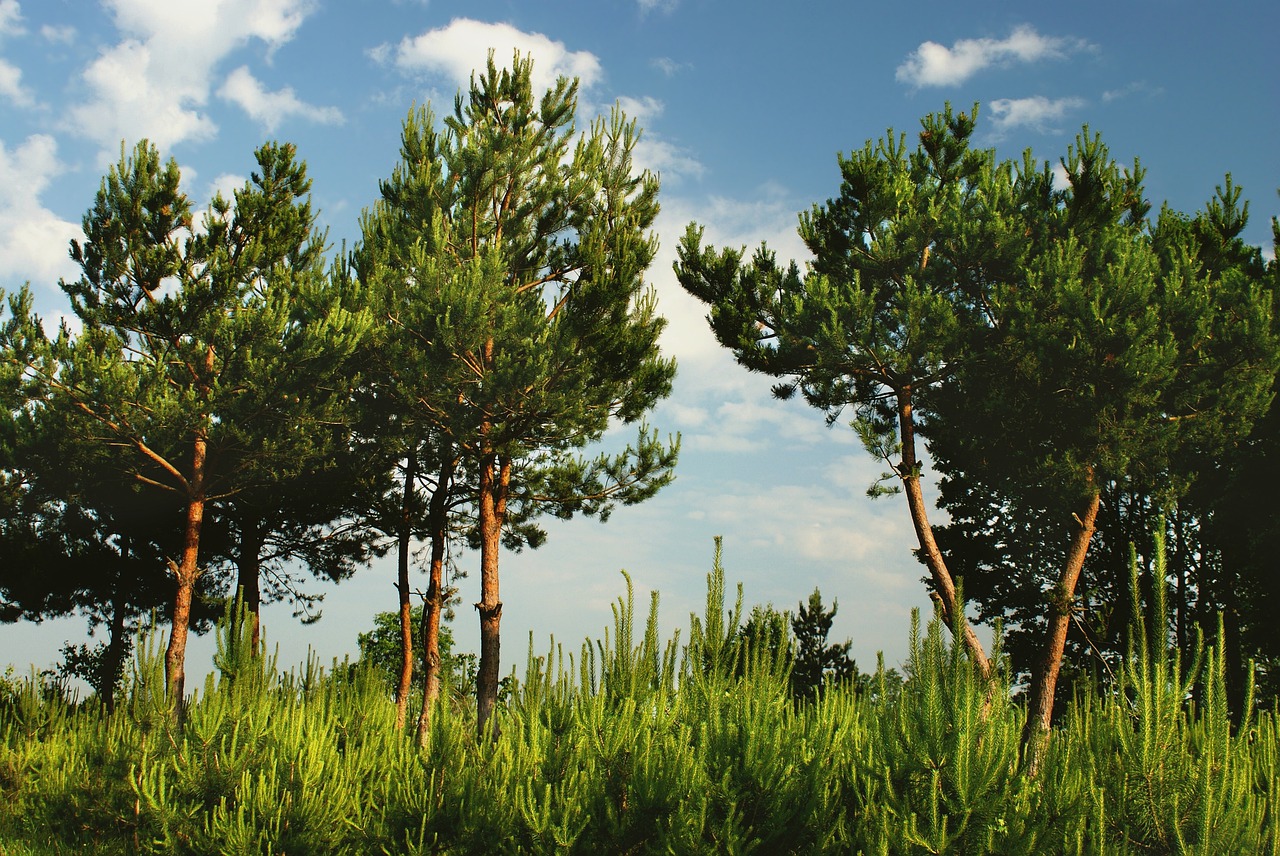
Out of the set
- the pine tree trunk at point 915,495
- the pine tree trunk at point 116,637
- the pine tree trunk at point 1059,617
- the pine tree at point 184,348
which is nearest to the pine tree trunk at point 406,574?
the pine tree at point 184,348

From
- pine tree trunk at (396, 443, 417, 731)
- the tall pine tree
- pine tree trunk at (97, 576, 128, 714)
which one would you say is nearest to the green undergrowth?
the tall pine tree

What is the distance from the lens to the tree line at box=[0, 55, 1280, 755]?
55.1 ft

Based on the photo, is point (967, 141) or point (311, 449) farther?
point (967, 141)

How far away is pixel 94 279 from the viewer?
59.9ft

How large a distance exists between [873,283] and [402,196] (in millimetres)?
10003

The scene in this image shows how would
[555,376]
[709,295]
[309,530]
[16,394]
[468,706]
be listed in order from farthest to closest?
[309,530] → [709,295] → [555,376] → [16,394] → [468,706]

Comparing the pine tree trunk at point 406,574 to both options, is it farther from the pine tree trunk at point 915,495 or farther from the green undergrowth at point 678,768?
the green undergrowth at point 678,768

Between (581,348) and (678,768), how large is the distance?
1403cm

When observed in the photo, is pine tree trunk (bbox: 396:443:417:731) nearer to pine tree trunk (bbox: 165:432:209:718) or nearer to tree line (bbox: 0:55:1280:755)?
tree line (bbox: 0:55:1280:755)

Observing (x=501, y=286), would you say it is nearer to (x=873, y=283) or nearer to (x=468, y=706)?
(x=873, y=283)

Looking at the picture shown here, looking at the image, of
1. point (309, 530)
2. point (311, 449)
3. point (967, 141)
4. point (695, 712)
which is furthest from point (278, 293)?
point (695, 712)

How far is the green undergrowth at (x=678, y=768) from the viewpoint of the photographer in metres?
3.45

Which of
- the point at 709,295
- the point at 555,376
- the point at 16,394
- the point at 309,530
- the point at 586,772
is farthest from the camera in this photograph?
the point at 309,530

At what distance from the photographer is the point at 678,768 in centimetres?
411
